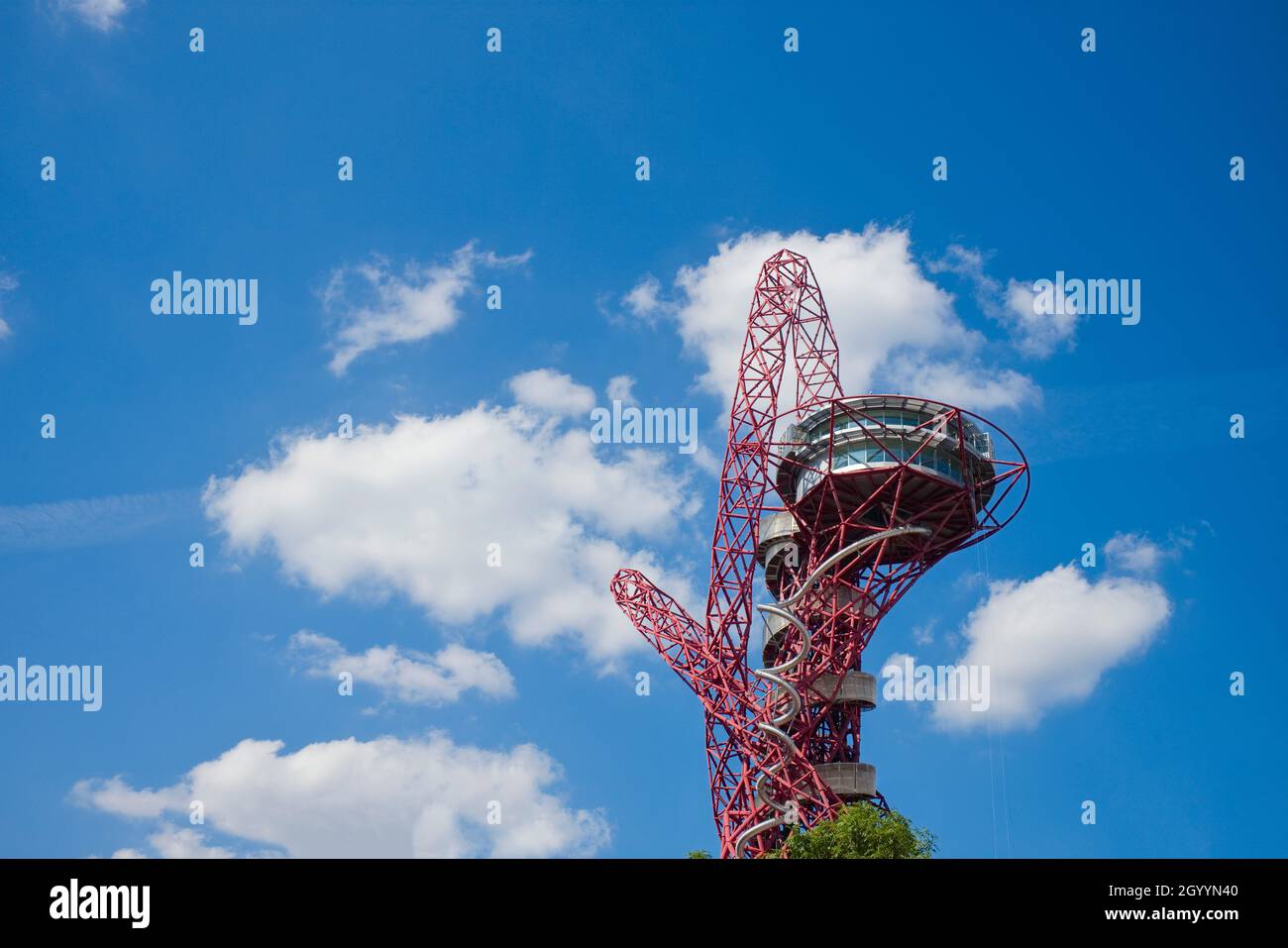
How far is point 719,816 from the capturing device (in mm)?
89375

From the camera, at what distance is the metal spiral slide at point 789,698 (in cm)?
8469

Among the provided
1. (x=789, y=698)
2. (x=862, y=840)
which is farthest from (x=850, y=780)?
(x=862, y=840)

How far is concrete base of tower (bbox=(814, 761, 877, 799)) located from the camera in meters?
88.0

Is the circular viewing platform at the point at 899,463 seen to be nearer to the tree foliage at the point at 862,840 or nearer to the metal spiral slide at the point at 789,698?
the metal spiral slide at the point at 789,698

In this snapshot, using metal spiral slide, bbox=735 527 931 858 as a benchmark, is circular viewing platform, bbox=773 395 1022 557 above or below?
above

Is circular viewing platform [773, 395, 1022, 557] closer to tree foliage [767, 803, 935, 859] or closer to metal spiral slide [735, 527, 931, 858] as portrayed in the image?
metal spiral slide [735, 527, 931, 858]

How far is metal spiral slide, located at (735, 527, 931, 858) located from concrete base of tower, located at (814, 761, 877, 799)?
319 centimetres

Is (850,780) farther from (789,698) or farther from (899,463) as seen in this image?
(899,463)

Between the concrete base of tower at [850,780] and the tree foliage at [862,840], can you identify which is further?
the concrete base of tower at [850,780]

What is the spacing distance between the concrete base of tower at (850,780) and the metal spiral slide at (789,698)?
319 centimetres
